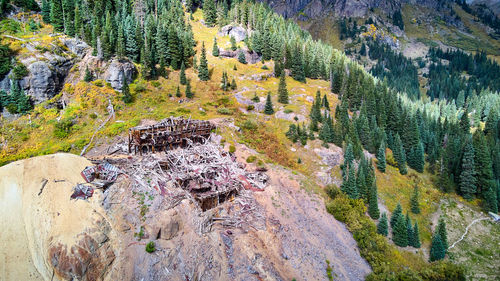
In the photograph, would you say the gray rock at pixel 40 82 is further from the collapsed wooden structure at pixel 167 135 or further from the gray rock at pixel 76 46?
the collapsed wooden structure at pixel 167 135

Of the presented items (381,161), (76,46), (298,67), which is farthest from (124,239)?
(298,67)

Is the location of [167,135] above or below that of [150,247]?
above

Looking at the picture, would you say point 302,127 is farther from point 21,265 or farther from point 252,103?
point 21,265

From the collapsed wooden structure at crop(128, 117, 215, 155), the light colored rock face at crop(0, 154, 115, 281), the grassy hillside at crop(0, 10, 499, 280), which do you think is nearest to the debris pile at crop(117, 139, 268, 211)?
the collapsed wooden structure at crop(128, 117, 215, 155)

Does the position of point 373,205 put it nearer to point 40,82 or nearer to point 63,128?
point 63,128

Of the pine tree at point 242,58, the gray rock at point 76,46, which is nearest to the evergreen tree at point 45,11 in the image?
the gray rock at point 76,46

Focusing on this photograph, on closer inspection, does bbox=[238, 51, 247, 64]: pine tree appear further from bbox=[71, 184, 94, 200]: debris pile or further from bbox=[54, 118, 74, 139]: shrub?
bbox=[71, 184, 94, 200]: debris pile

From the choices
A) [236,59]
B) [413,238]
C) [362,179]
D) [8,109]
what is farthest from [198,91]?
[413,238]
